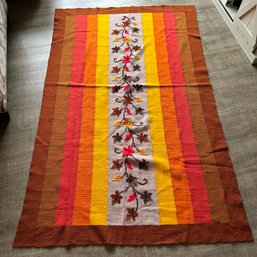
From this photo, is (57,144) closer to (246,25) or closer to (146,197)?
(146,197)

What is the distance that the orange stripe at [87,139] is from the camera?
128 cm

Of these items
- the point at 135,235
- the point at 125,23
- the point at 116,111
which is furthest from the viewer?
the point at 125,23

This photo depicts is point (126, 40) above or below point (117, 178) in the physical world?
above

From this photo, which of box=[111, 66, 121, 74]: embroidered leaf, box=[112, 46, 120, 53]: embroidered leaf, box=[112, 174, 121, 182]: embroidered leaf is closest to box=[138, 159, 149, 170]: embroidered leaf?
box=[112, 174, 121, 182]: embroidered leaf

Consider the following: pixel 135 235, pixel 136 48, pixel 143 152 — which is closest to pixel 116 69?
pixel 136 48

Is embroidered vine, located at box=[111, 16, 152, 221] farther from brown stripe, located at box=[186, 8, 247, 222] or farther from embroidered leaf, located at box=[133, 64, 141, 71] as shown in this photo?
brown stripe, located at box=[186, 8, 247, 222]

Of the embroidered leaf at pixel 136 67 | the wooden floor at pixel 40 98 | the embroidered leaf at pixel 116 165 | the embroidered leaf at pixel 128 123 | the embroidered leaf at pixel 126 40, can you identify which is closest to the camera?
the wooden floor at pixel 40 98

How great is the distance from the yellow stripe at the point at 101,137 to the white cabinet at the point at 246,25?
32.3 inches

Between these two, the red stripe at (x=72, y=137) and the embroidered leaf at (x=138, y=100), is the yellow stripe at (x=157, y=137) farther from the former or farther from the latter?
the red stripe at (x=72, y=137)

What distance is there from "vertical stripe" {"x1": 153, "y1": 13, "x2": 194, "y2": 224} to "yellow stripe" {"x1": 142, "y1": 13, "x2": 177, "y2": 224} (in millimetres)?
21

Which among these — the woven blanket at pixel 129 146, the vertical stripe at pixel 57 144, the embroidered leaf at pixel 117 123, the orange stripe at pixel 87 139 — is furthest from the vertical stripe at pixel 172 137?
the vertical stripe at pixel 57 144

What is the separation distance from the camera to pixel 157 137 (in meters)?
1.50

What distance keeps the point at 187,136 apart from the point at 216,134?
15 centimetres

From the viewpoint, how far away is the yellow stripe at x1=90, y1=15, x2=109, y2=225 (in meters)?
1.29
